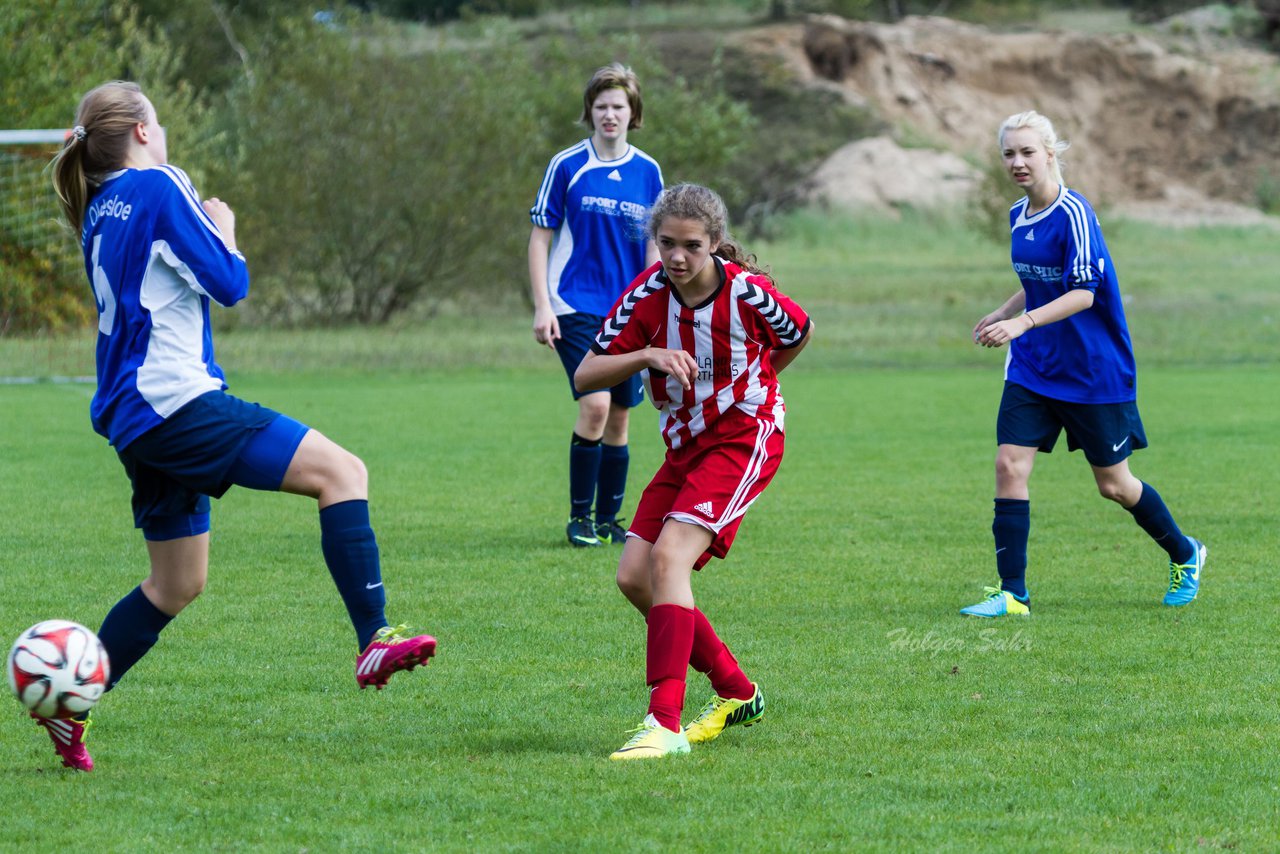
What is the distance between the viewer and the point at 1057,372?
6.56 meters

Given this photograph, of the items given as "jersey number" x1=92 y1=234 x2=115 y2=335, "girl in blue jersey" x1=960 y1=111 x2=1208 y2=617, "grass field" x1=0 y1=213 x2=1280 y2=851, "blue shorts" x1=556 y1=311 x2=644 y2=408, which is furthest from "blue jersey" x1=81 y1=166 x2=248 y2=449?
"blue shorts" x1=556 y1=311 x2=644 y2=408

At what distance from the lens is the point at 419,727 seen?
477cm

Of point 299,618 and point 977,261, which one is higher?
point 299,618

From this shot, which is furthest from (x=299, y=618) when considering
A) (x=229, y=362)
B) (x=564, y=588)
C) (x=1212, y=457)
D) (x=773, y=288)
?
(x=229, y=362)

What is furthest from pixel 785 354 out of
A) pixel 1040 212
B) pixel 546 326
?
pixel 546 326

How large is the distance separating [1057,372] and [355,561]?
11.1ft

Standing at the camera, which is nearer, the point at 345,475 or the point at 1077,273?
the point at 345,475

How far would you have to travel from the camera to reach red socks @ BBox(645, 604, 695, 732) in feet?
14.5

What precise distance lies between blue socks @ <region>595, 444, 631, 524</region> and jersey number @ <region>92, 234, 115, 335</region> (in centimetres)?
421

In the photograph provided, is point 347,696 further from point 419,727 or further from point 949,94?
point 949,94

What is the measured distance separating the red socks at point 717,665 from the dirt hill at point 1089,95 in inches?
1771

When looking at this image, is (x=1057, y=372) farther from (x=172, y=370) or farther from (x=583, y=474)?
(x=172, y=370)

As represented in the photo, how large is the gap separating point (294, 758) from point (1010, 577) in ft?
10.8

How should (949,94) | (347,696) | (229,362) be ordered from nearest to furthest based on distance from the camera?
(347,696), (229,362), (949,94)
